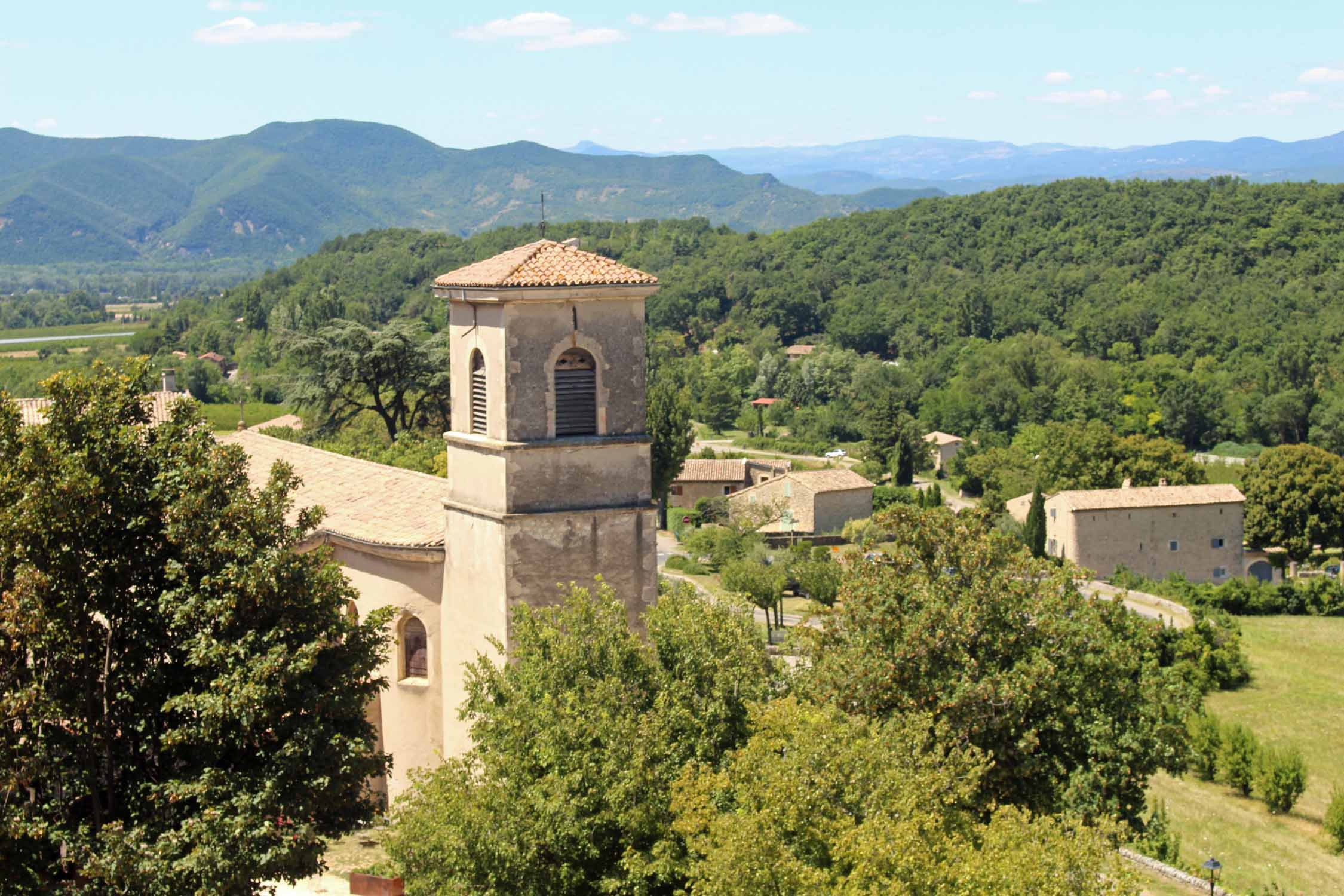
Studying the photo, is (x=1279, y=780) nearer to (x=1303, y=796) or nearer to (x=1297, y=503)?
(x=1303, y=796)

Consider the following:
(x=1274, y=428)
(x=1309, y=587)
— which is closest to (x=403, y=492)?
(x=1309, y=587)

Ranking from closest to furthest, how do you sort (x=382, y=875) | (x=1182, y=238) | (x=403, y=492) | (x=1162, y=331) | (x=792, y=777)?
1. (x=792, y=777)
2. (x=382, y=875)
3. (x=403, y=492)
4. (x=1162, y=331)
5. (x=1182, y=238)

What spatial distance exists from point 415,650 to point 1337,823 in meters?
21.3

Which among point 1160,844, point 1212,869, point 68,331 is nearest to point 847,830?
point 1212,869

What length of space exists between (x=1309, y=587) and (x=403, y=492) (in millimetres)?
47743

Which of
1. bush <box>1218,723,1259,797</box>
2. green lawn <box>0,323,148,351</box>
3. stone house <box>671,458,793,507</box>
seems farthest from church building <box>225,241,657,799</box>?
green lawn <box>0,323,148,351</box>

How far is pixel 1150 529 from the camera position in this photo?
63.9 metres

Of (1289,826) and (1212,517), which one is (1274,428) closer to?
(1212,517)

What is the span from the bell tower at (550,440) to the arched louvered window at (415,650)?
102 centimetres

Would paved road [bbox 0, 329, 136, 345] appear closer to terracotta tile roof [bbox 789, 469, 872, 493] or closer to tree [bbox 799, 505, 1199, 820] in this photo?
terracotta tile roof [bbox 789, 469, 872, 493]

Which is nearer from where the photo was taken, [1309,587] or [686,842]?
[686,842]

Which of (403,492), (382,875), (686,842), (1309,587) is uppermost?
(403,492)

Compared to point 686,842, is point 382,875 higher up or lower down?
lower down

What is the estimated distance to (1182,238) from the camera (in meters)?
143
